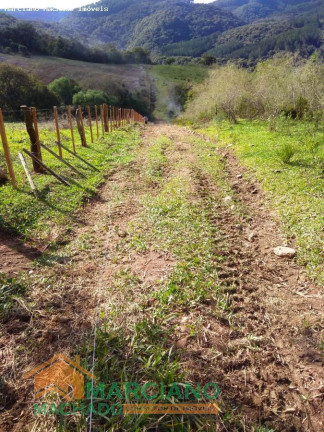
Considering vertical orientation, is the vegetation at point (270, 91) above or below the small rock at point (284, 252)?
above

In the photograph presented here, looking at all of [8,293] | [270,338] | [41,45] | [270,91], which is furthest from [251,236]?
[41,45]

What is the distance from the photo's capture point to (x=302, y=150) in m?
10.0

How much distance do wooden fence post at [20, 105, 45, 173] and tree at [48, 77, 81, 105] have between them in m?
39.3

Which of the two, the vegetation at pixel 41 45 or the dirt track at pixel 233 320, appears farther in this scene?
the vegetation at pixel 41 45

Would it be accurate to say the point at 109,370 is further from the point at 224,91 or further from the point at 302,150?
the point at 224,91

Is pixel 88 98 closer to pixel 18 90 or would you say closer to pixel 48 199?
pixel 18 90

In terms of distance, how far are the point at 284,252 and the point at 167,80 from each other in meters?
83.7

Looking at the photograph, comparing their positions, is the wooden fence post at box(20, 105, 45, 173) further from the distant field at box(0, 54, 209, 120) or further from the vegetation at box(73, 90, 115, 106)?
the distant field at box(0, 54, 209, 120)

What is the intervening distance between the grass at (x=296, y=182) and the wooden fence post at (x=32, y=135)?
6.64 meters

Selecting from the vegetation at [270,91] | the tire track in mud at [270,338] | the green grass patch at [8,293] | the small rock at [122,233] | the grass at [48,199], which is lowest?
the tire track in mud at [270,338]

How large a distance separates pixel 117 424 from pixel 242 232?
13.7ft

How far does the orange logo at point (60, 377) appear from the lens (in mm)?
2348

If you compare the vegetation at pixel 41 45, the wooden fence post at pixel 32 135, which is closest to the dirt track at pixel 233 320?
the wooden fence post at pixel 32 135

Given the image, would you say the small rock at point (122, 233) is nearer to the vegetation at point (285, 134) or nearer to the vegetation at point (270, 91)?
the vegetation at point (285, 134)
